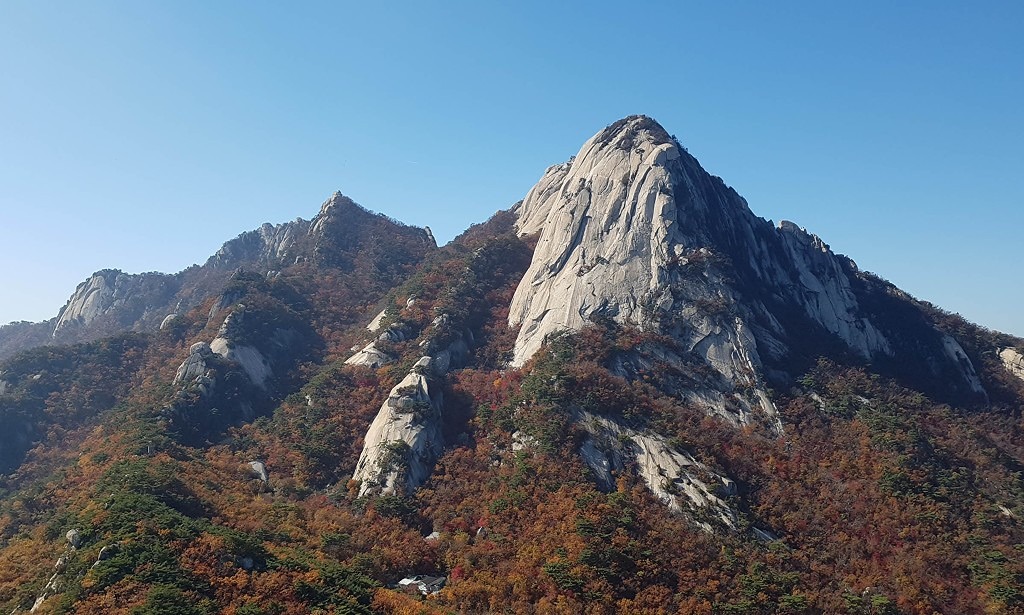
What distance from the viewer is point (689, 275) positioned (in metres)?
68.4

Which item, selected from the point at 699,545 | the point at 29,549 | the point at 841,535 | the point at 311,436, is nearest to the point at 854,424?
the point at 841,535

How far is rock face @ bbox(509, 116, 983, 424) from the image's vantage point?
63.4m

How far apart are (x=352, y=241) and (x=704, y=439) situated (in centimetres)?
8714

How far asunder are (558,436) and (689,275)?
101 ft

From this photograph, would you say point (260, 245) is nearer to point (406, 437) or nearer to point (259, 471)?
point (259, 471)

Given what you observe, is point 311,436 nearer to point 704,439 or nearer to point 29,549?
point 29,549

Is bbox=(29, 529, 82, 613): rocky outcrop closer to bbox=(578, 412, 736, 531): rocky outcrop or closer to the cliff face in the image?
bbox=(578, 412, 736, 531): rocky outcrop

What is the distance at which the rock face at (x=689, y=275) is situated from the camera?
6338 centimetres

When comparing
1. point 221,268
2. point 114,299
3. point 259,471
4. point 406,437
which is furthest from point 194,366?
point 114,299

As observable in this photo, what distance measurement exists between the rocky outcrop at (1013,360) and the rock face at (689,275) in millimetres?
5860

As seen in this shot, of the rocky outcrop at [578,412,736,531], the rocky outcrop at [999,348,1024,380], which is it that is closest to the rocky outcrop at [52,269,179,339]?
the rocky outcrop at [578,412,736,531]

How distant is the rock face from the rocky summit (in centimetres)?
40

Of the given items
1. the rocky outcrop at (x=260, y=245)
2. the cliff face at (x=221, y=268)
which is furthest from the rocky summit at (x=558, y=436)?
the rocky outcrop at (x=260, y=245)

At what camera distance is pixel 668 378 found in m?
58.2
